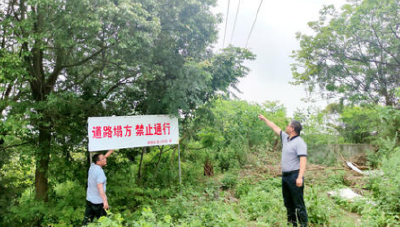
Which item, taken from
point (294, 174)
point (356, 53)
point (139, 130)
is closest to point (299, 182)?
point (294, 174)

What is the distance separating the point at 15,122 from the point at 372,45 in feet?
46.4

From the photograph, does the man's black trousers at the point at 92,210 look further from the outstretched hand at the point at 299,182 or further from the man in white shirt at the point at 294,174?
the outstretched hand at the point at 299,182

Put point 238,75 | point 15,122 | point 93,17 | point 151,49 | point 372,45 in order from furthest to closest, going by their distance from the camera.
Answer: point 372,45 < point 238,75 < point 151,49 < point 15,122 < point 93,17

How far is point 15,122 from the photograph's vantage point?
17.6 ft

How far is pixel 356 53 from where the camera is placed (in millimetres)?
13312

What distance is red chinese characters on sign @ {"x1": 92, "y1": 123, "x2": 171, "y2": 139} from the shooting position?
6.09m

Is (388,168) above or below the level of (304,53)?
below

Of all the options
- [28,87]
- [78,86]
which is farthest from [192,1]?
[28,87]

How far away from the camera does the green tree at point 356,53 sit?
38.8 ft

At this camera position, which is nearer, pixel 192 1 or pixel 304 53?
pixel 192 1

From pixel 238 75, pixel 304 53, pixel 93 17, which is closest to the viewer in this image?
pixel 93 17

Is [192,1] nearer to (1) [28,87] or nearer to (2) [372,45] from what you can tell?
(1) [28,87]

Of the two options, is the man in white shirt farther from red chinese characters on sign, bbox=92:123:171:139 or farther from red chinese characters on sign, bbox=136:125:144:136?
red chinese characters on sign, bbox=136:125:144:136

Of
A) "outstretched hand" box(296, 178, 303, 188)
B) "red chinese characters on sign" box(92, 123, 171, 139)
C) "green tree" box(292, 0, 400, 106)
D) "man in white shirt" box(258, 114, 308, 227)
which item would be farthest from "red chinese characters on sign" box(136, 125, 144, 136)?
"green tree" box(292, 0, 400, 106)
